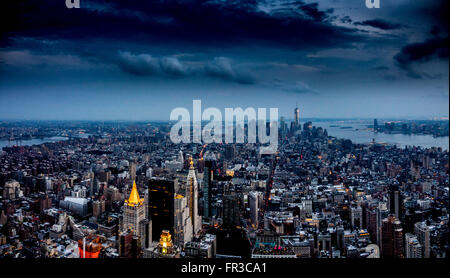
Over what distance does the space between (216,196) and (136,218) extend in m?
1.19

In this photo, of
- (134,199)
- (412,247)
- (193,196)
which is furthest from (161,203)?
(412,247)

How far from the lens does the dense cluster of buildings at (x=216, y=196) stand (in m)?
3.07

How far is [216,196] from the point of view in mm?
4379

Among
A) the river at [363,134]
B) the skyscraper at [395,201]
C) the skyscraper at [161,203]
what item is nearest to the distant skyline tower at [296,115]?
the river at [363,134]

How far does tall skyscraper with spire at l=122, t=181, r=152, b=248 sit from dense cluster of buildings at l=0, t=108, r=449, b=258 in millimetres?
13

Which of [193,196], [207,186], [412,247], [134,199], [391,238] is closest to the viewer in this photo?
[412,247]

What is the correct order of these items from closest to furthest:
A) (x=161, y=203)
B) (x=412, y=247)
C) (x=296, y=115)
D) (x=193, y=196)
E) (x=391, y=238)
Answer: (x=412, y=247), (x=391, y=238), (x=296, y=115), (x=161, y=203), (x=193, y=196)

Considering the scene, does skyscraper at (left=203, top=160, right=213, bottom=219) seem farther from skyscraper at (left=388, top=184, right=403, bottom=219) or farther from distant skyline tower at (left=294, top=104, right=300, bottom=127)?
skyscraper at (left=388, top=184, right=403, bottom=219)

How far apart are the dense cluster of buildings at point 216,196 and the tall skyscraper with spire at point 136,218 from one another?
13mm

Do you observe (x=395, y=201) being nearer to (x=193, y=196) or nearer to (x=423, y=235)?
(x=423, y=235)

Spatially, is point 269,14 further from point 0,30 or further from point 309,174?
point 0,30

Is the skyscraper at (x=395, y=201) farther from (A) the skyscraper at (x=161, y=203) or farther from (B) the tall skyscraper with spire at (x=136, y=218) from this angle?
(B) the tall skyscraper with spire at (x=136, y=218)
